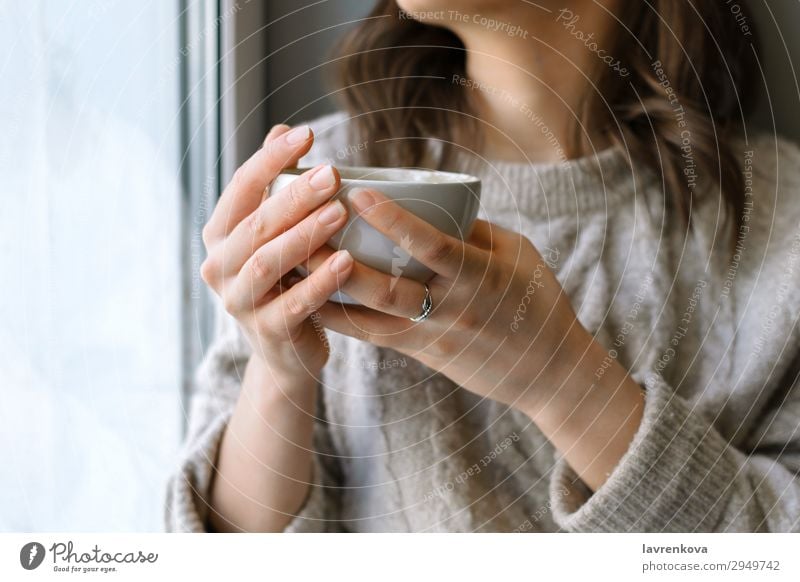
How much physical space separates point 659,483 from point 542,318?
2.8 inches

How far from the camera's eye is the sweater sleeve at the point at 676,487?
250 millimetres

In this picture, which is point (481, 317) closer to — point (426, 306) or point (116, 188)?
point (426, 306)

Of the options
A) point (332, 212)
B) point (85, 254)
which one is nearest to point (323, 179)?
point (332, 212)

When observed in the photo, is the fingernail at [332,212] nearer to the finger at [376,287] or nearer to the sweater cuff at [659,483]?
the finger at [376,287]

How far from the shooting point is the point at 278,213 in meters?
0.20

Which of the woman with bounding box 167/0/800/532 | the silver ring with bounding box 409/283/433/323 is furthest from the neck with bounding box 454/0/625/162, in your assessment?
the silver ring with bounding box 409/283/433/323

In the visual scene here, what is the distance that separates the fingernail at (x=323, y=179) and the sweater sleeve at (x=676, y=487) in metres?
0.14

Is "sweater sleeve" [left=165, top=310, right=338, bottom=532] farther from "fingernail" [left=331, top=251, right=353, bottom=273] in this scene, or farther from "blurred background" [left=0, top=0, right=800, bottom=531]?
"fingernail" [left=331, top=251, right=353, bottom=273]

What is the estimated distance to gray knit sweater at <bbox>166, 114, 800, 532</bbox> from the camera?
285 mm

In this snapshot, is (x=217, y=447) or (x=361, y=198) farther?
(x=217, y=447)

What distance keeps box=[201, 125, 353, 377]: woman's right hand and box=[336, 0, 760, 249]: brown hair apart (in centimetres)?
7

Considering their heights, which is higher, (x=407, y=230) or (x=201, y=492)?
(x=407, y=230)

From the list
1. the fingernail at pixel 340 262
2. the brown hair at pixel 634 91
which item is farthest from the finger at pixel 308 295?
the brown hair at pixel 634 91

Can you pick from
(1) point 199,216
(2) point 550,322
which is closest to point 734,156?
(2) point 550,322
